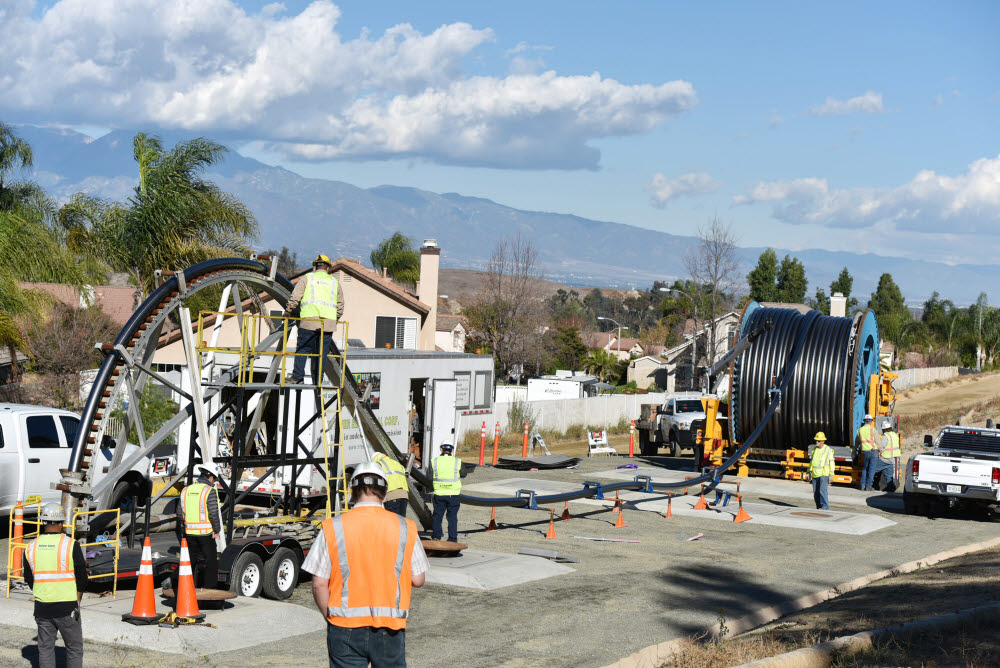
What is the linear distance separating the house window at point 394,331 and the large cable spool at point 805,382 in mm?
17085

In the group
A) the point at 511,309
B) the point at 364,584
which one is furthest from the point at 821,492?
the point at 511,309

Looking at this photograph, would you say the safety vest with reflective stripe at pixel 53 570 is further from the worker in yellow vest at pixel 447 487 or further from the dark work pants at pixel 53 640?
the worker in yellow vest at pixel 447 487

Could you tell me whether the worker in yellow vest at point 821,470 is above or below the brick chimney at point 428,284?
below

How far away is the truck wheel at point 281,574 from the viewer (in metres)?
12.3

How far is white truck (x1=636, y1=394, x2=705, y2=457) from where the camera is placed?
32.6m

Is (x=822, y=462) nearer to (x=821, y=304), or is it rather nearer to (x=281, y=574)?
(x=281, y=574)

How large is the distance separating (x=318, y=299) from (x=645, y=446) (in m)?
22.5

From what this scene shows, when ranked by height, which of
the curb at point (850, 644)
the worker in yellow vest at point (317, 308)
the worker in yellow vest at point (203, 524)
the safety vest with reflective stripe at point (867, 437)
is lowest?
the curb at point (850, 644)

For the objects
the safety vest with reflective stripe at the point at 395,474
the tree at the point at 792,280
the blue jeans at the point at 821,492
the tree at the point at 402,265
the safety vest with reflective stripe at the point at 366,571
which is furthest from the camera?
the tree at the point at 792,280

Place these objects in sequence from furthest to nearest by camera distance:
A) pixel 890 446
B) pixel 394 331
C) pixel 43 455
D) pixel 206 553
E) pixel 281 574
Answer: pixel 394 331
pixel 890 446
pixel 43 455
pixel 281 574
pixel 206 553

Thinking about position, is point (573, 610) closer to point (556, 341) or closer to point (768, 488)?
point (768, 488)

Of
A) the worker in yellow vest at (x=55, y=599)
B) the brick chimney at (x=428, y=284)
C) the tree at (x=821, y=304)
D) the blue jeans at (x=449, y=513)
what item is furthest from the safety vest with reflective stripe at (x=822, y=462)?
the tree at (x=821, y=304)

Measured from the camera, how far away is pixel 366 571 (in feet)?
19.4

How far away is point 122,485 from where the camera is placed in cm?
1441
